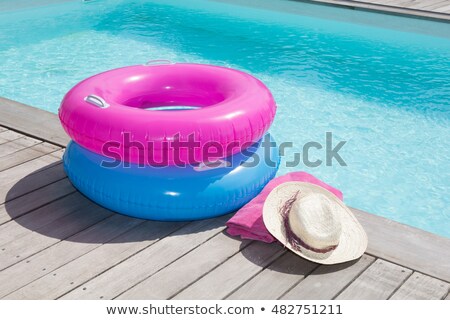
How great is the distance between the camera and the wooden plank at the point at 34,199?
8.87ft

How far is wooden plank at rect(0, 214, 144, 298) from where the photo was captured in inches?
89.0

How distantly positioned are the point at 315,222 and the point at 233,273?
0.38 metres

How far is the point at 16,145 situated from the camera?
3350 millimetres

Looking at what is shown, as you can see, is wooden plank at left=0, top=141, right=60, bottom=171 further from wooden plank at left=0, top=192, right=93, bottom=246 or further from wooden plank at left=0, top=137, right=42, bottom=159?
wooden plank at left=0, top=192, right=93, bottom=246

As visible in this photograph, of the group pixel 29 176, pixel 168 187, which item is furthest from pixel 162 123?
pixel 29 176

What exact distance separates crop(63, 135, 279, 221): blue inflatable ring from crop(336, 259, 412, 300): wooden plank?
0.68 m

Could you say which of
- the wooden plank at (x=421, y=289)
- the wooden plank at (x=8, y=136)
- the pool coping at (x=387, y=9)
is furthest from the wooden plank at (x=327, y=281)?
the pool coping at (x=387, y=9)

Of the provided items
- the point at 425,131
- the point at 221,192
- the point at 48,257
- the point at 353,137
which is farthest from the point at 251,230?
the point at 425,131

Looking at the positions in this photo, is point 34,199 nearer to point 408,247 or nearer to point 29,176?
point 29,176

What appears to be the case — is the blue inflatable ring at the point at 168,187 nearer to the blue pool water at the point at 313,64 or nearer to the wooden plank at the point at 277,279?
the wooden plank at the point at 277,279

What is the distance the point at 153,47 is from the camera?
20.8ft

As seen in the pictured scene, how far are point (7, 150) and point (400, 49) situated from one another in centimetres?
419

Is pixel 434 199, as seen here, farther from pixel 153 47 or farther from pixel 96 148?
pixel 153 47
